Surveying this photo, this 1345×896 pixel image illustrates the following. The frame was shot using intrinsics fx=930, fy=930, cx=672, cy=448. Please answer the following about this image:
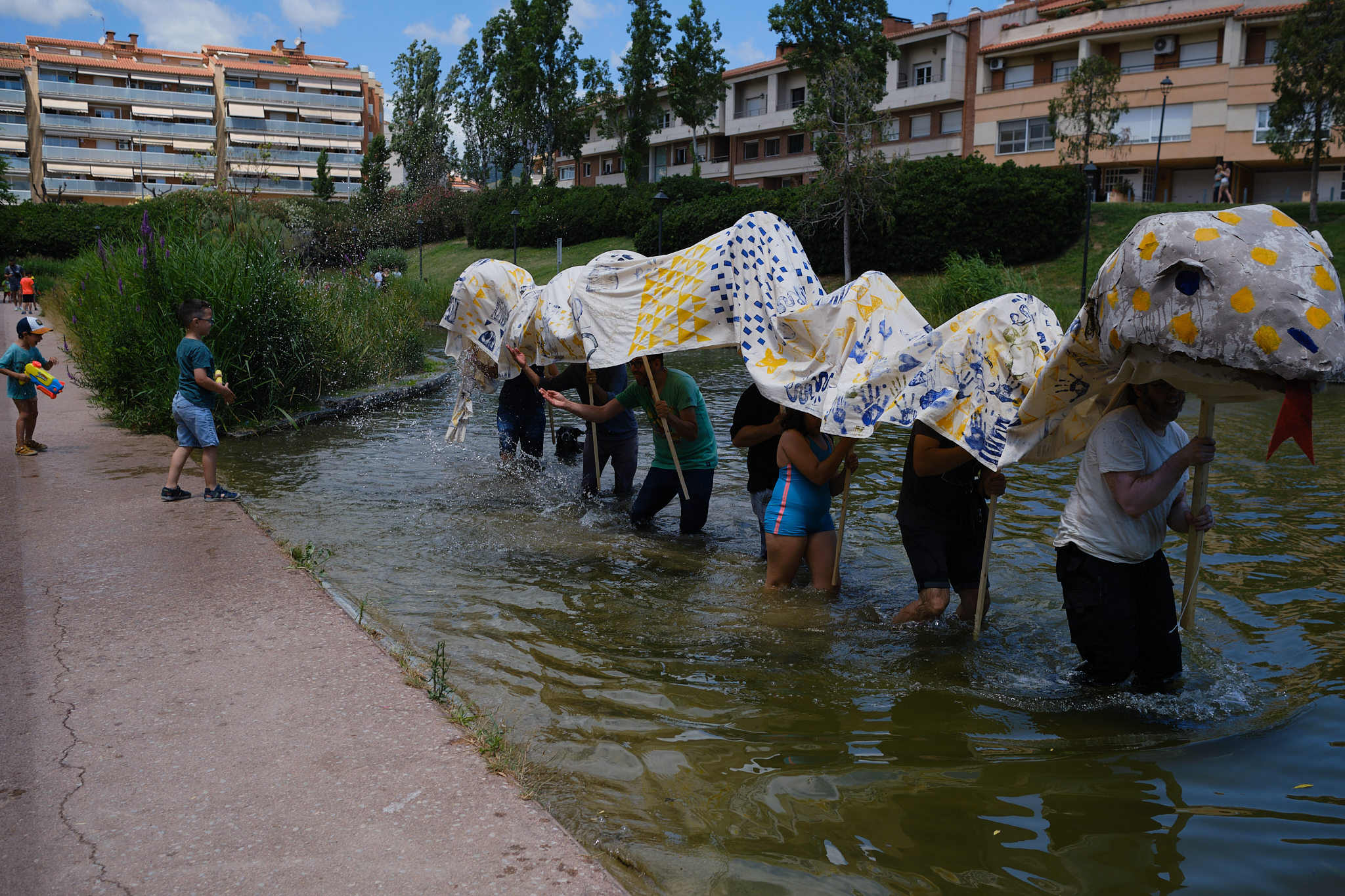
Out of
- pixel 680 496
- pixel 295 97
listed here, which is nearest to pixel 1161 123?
pixel 680 496

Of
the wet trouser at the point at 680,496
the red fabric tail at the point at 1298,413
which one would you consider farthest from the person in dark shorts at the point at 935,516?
the wet trouser at the point at 680,496

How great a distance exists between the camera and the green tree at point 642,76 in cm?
5709

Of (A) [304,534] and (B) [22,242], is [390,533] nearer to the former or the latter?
(A) [304,534]

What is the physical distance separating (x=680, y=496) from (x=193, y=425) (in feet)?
15.0

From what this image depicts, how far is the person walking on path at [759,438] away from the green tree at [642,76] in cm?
5049

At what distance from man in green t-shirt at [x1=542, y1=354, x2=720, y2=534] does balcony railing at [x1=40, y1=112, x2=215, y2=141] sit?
88.7 m

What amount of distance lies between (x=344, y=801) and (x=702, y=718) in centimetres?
185

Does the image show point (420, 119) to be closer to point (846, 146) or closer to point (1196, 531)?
point (846, 146)

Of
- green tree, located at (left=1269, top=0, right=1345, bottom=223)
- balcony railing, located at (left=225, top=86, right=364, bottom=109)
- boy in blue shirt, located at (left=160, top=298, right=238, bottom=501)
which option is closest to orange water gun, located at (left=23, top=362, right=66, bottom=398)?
boy in blue shirt, located at (left=160, top=298, right=238, bottom=501)

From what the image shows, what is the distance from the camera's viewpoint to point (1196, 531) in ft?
14.1

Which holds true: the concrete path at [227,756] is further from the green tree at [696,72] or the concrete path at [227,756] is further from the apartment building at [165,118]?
the apartment building at [165,118]

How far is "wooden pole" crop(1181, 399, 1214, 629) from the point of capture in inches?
163

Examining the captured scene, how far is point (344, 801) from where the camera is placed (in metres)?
3.47

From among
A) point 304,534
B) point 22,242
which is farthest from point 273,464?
point 22,242
